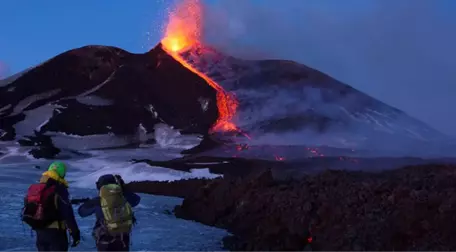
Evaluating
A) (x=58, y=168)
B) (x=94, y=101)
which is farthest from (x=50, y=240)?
(x=94, y=101)

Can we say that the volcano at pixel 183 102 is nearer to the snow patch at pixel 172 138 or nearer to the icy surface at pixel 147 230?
the snow patch at pixel 172 138

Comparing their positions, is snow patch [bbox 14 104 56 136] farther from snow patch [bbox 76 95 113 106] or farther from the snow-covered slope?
the snow-covered slope

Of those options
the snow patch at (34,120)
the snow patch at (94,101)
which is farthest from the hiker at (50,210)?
the snow patch at (94,101)

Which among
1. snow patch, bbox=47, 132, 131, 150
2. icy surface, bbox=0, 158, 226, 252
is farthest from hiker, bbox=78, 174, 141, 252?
snow patch, bbox=47, 132, 131, 150

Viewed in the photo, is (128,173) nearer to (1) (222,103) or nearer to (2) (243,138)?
(2) (243,138)

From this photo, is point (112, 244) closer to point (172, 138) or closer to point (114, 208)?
point (114, 208)
